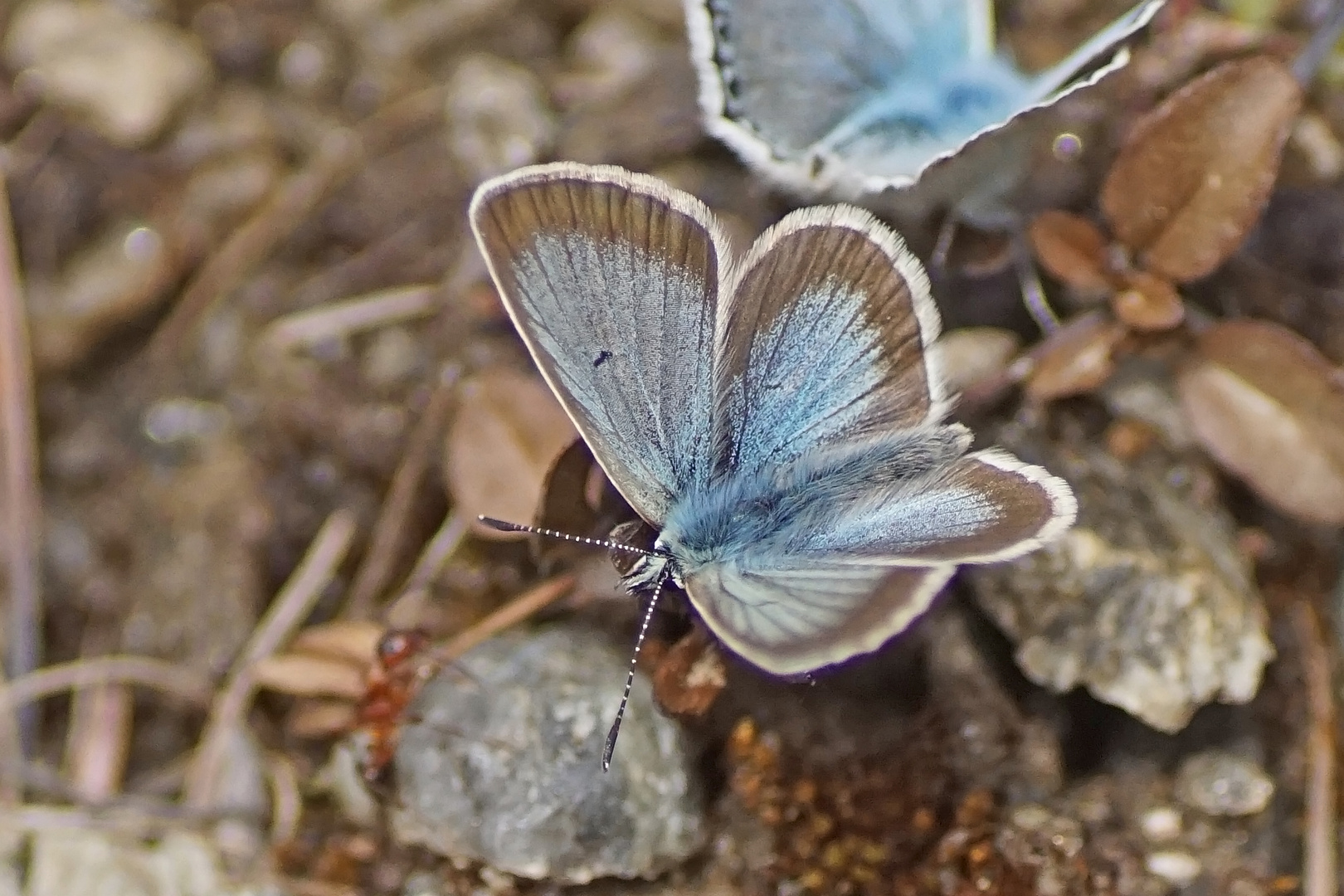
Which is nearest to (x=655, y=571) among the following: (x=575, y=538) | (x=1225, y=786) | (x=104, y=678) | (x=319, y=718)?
(x=575, y=538)

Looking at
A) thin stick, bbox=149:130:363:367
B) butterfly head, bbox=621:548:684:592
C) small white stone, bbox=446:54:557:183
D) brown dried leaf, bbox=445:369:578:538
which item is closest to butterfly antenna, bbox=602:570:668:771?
butterfly head, bbox=621:548:684:592

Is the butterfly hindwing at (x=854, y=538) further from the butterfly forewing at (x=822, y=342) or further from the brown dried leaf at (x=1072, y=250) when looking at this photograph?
the brown dried leaf at (x=1072, y=250)

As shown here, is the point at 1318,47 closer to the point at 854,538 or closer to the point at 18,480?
the point at 854,538

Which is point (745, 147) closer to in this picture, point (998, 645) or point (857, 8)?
point (857, 8)

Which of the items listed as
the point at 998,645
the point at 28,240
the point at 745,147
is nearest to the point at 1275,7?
the point at 745,147

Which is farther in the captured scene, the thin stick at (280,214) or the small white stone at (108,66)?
the small white stone at (108,66)

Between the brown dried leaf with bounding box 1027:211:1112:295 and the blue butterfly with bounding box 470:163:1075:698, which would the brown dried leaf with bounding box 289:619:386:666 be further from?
the brown dried leaf with bounding box 1027:211:1112:295

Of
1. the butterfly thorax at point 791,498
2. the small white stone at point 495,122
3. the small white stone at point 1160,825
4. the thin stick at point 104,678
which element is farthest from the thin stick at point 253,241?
the small white stone at point 1160,825

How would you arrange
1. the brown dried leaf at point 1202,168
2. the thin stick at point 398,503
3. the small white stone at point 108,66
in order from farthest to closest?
the small white stone at point 108,66, the thin stick at point 398,503, the brown dried leaf at point 1202,168
